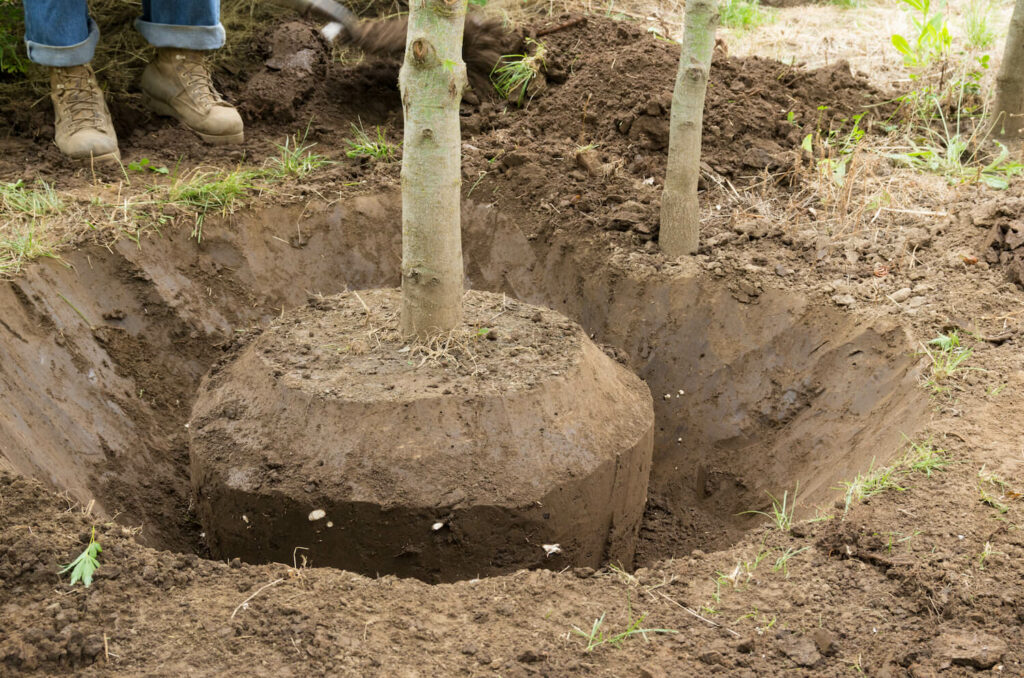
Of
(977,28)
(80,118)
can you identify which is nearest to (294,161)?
(80,118)

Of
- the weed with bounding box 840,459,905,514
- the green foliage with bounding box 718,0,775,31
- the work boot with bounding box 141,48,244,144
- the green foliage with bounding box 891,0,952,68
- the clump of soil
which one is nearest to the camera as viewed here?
the weed with bounding box 840,459,905,514

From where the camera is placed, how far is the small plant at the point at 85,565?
230 centimetres

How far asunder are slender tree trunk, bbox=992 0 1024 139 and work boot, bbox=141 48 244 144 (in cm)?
363

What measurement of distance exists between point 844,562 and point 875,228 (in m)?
2.09

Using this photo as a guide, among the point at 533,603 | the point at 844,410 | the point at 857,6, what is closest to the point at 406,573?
the point at 533,603

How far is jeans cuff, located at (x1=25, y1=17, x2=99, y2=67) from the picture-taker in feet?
14.4

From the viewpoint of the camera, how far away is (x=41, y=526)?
246cm

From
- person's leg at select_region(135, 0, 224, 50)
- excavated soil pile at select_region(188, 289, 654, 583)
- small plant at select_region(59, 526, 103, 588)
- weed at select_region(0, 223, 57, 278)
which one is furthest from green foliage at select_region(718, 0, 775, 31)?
small plant at select_region(59, 526, 103, 588)

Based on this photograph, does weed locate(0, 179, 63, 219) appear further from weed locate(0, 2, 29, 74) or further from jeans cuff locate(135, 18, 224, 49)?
Answer: weed locate(0, 2, 29, 74)

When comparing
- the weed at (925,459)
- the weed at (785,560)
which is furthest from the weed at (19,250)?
the weed at (925,459)

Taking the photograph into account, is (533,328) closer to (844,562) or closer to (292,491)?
(292,491)

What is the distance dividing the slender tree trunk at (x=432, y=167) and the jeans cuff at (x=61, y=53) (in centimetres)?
220

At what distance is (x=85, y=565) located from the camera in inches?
92.0

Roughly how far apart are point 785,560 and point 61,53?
3780 mm
